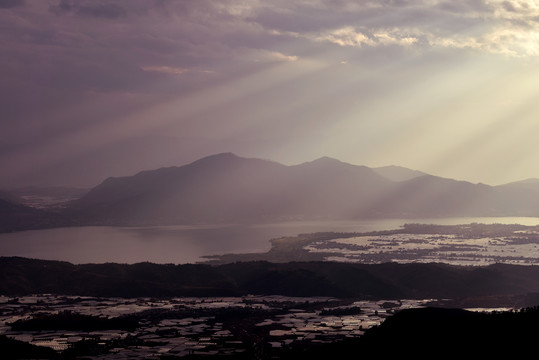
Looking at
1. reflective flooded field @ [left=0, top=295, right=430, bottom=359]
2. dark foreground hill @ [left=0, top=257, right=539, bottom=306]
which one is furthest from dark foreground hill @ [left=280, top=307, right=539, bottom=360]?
dark foreground hill @ [left=0, top=257, right=539, bottom=306]

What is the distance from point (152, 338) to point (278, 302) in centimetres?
4913

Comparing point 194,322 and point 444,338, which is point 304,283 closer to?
point 194,322

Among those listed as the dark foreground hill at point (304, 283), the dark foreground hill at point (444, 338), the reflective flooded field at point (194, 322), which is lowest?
the reflective flooded field at point (194, 322)

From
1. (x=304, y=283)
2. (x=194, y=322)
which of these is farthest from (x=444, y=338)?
(x=304, y=283)

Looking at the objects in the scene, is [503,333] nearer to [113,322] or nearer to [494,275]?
[113,322]

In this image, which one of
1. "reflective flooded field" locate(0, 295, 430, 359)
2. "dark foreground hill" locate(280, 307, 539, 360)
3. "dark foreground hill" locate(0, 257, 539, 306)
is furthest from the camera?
"dark foreground hill" locate(0, 257, 539, 306)

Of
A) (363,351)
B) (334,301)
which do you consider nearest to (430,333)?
(363,351)

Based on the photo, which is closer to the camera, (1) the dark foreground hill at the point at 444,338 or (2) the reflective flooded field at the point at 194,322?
(1) the dark foreground hill at the point at 444,338

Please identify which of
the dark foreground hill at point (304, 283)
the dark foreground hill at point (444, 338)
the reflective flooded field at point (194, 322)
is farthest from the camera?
the dark foreground hill at point (304, 283)

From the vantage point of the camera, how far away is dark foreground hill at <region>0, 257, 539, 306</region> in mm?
181125

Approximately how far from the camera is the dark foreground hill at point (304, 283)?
181125 millimetres

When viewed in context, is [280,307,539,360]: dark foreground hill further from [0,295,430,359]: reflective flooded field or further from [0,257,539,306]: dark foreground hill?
[0,257,539,306]: dark foreground hill

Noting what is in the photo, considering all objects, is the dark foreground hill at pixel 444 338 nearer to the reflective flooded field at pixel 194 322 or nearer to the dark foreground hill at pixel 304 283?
the reflective flooded field at pixel 194 322

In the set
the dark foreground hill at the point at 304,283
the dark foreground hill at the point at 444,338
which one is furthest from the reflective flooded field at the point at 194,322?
the dark foreground hill at the point at 444,338
